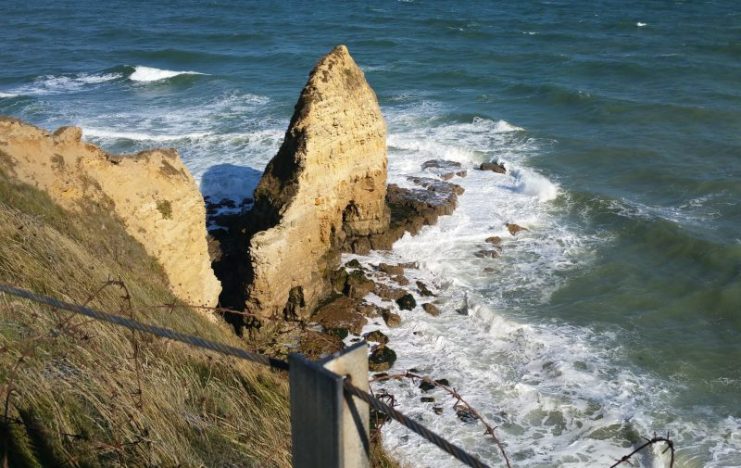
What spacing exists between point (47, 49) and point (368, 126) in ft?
123

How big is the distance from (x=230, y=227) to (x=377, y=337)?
5.80 m

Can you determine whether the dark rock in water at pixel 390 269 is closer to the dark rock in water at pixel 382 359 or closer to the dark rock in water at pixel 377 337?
the dark rock in water at pixel 377 337

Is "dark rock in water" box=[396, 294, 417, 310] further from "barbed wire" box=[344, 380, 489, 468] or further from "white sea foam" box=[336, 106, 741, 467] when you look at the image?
"barbed wire" box=[344, 380, 489, 468]

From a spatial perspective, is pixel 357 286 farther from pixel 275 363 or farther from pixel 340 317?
pixel 275 363

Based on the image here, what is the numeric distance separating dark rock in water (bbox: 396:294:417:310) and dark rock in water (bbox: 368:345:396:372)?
1741mm

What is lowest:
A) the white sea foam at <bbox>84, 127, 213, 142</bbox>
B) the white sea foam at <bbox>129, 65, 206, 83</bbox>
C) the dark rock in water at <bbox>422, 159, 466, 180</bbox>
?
the dark rock in water at <bbox>422, 159, 466, 180</bbox>

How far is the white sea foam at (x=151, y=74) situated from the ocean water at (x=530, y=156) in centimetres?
19

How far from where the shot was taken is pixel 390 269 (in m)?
18.1

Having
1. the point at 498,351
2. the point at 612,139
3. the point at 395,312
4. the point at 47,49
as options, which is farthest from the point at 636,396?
the point at 47,49

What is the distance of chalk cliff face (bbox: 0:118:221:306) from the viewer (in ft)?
37.3

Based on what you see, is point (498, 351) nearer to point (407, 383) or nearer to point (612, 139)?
point (407, 383)

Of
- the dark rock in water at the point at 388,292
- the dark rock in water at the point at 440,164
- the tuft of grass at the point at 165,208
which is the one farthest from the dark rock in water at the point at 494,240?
the tuft of grass at the point at 165,208

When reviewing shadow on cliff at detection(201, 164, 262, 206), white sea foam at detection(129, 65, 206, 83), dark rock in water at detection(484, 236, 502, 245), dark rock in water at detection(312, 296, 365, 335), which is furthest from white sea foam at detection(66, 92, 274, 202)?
dark rock in water at detection(484, 236, 502, 245)

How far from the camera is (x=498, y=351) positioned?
15484mm
